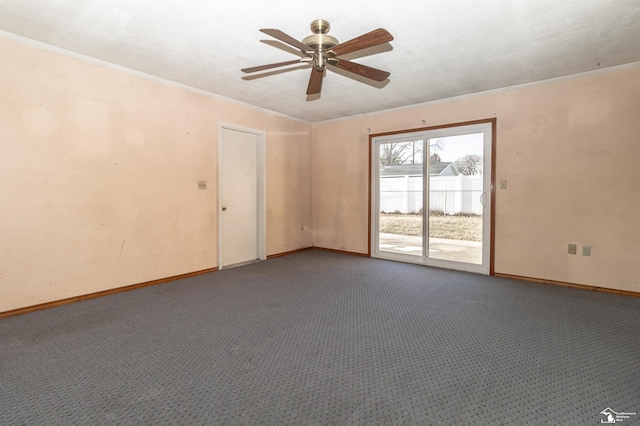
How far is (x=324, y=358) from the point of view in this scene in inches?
85.3

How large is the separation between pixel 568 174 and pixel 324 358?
145 inches

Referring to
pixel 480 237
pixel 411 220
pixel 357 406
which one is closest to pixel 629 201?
pixel 480 237

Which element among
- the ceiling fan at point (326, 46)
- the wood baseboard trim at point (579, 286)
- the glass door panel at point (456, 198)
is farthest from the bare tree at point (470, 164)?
the ceiling fan at point (326, 46)

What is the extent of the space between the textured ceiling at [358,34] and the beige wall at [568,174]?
0.33 metres

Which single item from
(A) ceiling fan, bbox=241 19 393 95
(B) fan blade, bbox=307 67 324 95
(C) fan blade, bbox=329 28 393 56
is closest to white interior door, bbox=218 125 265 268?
(B) fan blade, bbox=307 67 324 95

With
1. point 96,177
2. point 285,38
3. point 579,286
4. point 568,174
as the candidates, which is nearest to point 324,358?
point 285,38

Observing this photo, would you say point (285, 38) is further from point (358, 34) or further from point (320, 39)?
point (358, 34)

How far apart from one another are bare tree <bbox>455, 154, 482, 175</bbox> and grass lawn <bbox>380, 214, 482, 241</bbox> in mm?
656

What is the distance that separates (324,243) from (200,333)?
3.85 metres

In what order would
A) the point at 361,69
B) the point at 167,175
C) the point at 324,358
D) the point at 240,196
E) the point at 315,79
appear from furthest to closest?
the point at 240,196, the point at 167,175, the point at 315,79, the point at 361,69, the point at 324,358

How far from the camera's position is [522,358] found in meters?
2.16

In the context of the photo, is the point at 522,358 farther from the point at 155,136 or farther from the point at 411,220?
the point at 155,136

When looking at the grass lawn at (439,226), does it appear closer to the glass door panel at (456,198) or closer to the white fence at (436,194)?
the glass door panel at (456,198)

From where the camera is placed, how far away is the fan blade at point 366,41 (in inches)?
85.8
